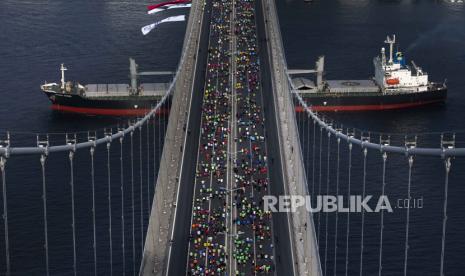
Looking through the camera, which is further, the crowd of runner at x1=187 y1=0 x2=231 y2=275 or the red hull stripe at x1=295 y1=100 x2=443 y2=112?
the red hull stripe at x1=295 y1=100 x2=443 y2=112

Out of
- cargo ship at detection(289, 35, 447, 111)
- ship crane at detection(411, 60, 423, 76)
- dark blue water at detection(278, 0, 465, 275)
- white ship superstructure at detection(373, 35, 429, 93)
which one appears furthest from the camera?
ship crane at detection(411, 60, 423, 76)

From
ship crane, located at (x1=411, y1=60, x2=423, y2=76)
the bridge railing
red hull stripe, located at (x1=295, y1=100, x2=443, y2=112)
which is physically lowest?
the bridge railing

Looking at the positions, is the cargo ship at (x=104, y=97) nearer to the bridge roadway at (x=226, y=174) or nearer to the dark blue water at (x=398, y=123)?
the bridge roadway at (x=226, y=174)

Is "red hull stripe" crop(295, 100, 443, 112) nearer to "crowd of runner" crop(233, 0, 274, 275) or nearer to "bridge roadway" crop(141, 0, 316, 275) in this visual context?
"bridge roadway" crop(141, 0, 316, 275)

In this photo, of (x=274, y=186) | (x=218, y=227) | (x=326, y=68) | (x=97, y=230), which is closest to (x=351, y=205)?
(x=274, y=186)

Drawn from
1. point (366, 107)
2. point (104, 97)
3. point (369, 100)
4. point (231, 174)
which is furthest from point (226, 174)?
point (369, 100)

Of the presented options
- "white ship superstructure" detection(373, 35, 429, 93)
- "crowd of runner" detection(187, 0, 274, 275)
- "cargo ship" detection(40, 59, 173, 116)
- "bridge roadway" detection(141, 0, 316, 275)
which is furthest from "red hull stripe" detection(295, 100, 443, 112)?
"cargo ship" detection(40, 59, 173, 116)

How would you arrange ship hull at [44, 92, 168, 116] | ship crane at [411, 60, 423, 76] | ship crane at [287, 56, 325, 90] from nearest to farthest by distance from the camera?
1. ship hull at [44, 92, 168, 116]
2. ship crane at [287, 56, 325, 90]
3. ship crane at [411, 60, 423, 76]

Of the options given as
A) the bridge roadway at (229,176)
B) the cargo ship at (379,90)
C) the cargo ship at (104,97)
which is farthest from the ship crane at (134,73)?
the cargo ship at (379,90)

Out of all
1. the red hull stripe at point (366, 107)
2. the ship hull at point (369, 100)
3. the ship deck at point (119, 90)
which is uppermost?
the ship deck at point (119, 90)
